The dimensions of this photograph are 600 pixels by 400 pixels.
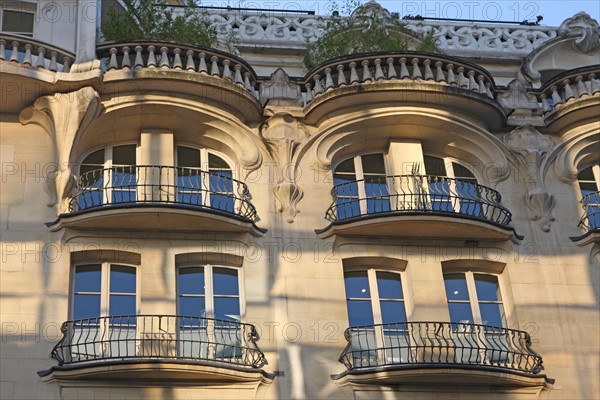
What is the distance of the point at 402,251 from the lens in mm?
19750

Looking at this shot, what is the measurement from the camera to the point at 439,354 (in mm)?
18391

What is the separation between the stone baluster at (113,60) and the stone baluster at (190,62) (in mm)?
1399

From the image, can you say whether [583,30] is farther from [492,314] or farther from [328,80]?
[492,314]

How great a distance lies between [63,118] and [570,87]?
35.2ft

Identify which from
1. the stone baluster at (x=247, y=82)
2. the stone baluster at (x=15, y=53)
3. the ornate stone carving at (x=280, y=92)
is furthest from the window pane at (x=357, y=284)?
the stone baluster at (x=15, y=53)

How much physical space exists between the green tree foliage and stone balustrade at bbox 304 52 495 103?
2615 millimetres

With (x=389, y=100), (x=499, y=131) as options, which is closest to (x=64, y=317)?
(x=389, y=100)

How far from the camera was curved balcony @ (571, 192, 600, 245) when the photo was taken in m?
20.1

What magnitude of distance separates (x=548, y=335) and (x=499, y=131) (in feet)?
16.3

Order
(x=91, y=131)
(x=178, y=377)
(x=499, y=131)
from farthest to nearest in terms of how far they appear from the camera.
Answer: (x=499, y=131) < (x=91, y=131) < (x=178, y=377)

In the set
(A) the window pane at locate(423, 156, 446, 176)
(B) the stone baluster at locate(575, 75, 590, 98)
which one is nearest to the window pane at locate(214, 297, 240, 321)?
(A) the window pane at locate(423, 156, 446, 176)

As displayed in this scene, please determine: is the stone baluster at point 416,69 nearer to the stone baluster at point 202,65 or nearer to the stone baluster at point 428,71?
the stone baluster at point 428,71

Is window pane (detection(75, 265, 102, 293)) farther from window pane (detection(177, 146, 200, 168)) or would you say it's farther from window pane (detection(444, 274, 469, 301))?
window pane (detection(444, 274, 469, 301))

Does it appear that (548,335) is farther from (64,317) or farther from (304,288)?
(64,317)
